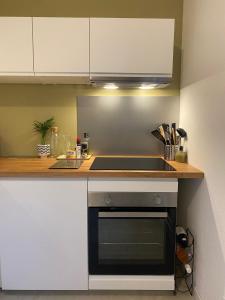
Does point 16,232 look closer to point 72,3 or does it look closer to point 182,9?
point 72,3

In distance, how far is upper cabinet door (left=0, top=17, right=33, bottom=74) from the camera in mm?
1599

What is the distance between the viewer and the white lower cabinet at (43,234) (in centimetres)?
148

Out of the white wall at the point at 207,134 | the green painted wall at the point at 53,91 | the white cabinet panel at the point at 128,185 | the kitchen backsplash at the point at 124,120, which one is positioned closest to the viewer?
the white wall at the point at 207,134

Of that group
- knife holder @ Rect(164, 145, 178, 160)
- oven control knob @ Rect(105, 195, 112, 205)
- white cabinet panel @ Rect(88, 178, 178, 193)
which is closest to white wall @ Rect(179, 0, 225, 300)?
knife holder @ Rect(164, 145, 178, 160)

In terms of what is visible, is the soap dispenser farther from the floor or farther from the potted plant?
the potted plant

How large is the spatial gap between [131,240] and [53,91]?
142cm

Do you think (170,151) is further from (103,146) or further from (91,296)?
(91,296)

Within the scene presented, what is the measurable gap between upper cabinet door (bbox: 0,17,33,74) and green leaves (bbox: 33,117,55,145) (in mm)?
510

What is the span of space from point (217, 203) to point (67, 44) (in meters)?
1.46

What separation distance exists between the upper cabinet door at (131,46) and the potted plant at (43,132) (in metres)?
0.67

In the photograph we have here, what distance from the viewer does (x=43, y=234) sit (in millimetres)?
1520

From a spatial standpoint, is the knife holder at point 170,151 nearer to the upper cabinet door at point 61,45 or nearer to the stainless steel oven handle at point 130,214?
the stainless steel oven handle at point 130,214

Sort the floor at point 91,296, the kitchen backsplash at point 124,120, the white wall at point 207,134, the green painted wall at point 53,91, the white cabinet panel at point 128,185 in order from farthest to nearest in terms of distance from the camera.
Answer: the kitchen backsplash at point 124,120, the green painted wall at point 53,91, the floor at point 91,296, the white cabinet panel at point 128,185, the white wall at point 207,134

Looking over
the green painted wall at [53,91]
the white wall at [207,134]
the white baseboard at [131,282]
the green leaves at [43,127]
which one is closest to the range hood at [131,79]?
the white wall at [207,134]
